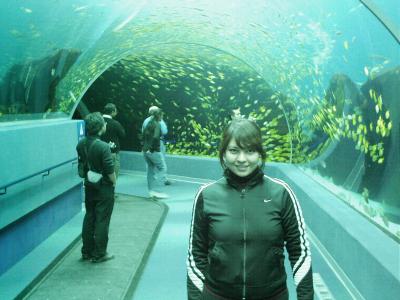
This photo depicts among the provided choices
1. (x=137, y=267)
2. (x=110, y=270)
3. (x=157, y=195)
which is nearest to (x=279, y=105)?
(x=157, y=195)

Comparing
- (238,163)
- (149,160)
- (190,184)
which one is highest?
(238,163)

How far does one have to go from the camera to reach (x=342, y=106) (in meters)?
7.51

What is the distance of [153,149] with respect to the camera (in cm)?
1166

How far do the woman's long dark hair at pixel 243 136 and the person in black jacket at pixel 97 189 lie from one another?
4.16 m

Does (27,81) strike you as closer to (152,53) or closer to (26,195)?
(26,195)

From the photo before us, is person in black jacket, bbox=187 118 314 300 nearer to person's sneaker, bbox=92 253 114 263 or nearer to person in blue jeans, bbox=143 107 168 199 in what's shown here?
person's sneaker, bbox=92 253 114 263

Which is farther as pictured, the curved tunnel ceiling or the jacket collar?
the curved tunnel ceiling

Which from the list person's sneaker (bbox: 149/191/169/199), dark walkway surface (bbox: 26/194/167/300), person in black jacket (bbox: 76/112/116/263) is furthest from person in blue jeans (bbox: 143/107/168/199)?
person in black jacket (bbox: 76/112/116/263)

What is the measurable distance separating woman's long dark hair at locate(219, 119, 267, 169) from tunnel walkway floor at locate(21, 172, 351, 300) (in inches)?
134

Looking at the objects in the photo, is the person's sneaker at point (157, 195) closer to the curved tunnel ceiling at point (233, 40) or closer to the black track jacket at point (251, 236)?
the curved tunnel ceiling at point (233, 40)

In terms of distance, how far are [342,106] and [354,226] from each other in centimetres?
216

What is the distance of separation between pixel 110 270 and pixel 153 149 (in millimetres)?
5292

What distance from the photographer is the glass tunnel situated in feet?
17.8

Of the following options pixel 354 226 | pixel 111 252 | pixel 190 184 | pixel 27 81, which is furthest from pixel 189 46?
pixel 354 226
